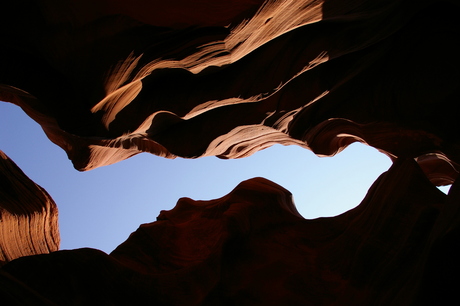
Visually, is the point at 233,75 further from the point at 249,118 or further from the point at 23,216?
the point at 23,216

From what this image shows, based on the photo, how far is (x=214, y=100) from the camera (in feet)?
16.2

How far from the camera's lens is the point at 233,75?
496cm

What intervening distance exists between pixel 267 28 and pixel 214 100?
1.19 m

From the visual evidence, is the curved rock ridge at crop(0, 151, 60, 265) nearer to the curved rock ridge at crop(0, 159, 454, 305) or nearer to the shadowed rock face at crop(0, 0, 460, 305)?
the shadowed rock face at crop(0, 0, 460, 305)

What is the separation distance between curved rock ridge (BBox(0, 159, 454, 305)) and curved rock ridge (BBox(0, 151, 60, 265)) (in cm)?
98

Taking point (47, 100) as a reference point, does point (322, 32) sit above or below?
above

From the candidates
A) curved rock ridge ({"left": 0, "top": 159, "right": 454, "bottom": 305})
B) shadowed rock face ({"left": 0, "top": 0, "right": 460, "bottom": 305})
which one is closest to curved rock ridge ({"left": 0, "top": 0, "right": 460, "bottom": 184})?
shadowed rock face ({"left": 0, "top": 0, "right": 460, "bottom": 305})

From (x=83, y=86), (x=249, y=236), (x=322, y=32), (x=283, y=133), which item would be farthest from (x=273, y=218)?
(x=83, y=86)

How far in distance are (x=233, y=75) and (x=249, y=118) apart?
0.93m

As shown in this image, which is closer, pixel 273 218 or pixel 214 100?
pixel 214 100

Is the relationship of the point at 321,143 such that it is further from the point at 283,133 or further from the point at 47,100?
the point at 47,100

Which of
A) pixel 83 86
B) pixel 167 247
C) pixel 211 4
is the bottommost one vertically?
pixel 167 247

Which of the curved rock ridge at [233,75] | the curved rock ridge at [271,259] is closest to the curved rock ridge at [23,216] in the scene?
the curved rock ridge at [233,75]

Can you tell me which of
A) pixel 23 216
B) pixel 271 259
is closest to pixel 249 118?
pixel 271 259
